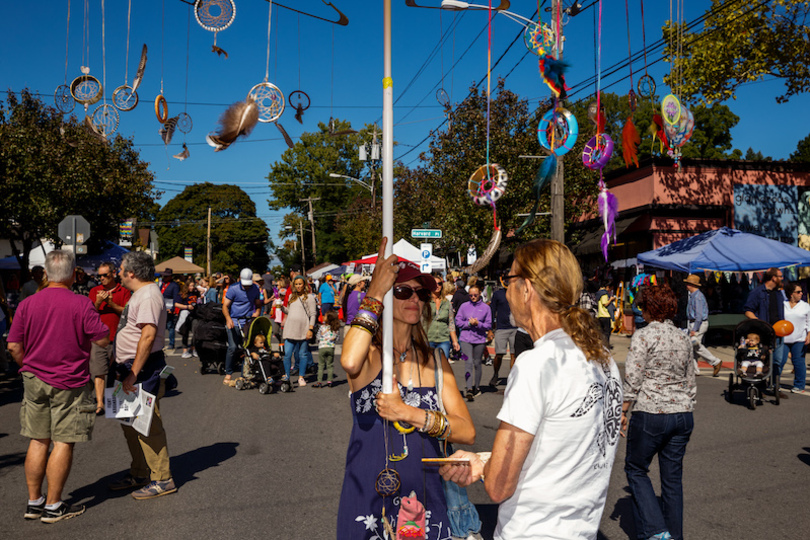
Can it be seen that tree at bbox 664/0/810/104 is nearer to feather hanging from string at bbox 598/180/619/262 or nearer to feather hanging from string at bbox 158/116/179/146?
feather hanging from string at bbox 598/180/619/262

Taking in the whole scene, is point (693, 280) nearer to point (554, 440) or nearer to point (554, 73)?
point (554, 73)

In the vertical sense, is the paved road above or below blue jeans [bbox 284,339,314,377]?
below

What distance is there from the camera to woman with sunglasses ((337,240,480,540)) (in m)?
2.40

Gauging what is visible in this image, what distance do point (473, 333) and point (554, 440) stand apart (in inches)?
315

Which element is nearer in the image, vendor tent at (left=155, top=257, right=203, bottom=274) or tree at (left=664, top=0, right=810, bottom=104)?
tree at (left=664, top=0, right=810, bottom=104)

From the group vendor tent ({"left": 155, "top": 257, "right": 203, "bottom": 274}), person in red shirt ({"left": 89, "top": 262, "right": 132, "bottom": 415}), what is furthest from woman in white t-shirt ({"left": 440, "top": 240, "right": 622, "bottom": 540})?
vendor tent ({"left": 155, "top": 257, "right": 203, "bottom": 274})

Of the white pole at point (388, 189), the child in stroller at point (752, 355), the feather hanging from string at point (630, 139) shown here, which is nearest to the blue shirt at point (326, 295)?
the feather hanging from string at point (630, 139)

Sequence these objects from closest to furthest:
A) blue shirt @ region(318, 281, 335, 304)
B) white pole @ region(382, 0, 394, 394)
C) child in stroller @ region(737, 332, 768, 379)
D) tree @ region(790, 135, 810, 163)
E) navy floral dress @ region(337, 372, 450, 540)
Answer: white pole @ region(382, 0, 394, 394) < navy floral dress @ region(337, 372, 450, 540) < child in stroller @ region(737, 332, 768, 379) < blue shirt @ region(318, 281, 335, 304) < tree @ region(790, 135, 810, 163)

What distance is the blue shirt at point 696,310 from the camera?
11.3 meters

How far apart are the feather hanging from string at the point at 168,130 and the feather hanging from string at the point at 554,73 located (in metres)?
6.61

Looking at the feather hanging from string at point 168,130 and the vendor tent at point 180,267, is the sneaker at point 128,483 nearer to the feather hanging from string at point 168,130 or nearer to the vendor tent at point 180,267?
the feather hanging from string at point 168,130

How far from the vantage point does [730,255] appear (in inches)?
608

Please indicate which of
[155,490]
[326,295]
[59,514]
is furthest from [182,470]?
[326,295]

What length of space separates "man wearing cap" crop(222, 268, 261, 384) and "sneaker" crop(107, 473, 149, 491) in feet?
19.2
